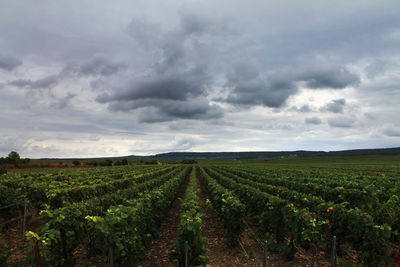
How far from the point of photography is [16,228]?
10.6 metres

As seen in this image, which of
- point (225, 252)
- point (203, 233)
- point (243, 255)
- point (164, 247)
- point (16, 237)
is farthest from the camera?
point (203, 233)

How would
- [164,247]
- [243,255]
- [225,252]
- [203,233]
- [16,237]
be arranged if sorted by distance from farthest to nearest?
[203,233] < [16,237] < [164,247] < [225,252] < [243,255]

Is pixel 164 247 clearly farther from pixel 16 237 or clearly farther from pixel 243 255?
pixel 16 237

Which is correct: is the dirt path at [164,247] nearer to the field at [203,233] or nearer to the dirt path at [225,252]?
the field at [203,233]

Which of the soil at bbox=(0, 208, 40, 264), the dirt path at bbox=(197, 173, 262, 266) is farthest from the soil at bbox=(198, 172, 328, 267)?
the soil at bbox=(0, 208, 40, 264)

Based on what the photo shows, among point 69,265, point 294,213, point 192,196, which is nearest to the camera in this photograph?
point 69,265

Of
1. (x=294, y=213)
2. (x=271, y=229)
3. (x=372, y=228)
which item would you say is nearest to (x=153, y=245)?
(x=271, y=229)

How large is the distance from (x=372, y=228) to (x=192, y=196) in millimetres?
6041

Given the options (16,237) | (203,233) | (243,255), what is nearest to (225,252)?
(243,255)

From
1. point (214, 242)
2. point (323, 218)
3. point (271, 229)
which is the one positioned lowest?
point (214, 242)

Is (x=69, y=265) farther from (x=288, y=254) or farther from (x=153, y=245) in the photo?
(x=288, y=254)

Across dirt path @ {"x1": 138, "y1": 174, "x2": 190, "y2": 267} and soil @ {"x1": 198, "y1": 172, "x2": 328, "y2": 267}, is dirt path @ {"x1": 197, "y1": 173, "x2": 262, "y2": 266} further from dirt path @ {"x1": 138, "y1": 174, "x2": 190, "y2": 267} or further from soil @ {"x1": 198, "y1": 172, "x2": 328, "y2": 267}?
dirt path @ {"x1": 138, "y1": 174, "x2": 190, "y2": 267}

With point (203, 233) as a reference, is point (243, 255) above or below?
above

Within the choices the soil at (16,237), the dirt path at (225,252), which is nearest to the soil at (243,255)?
the dirt path at (225,252)
